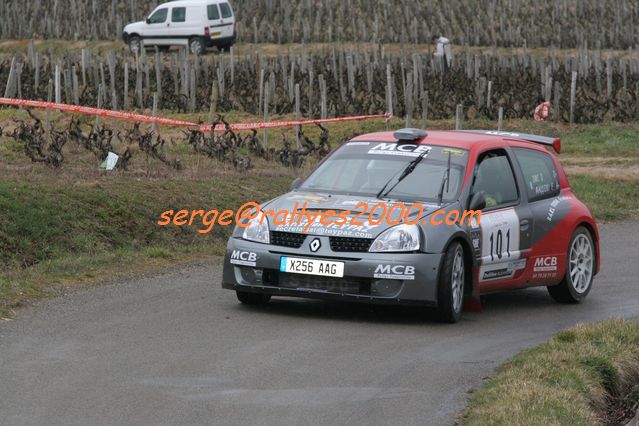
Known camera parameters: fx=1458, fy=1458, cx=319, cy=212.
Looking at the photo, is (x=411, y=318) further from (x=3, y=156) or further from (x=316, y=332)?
(x=3, y=156)

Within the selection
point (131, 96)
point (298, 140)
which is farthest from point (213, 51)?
point (298, 140)

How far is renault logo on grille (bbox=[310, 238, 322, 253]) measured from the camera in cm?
1164

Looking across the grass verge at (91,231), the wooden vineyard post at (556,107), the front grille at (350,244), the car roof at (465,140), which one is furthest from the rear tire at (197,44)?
the front grille at (350,244)

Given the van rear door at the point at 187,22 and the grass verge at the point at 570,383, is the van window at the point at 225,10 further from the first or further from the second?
the grass verge at the point at 570,383

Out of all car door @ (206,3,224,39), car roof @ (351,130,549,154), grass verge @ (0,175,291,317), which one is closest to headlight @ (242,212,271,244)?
car roof @ (351,130,549,154)

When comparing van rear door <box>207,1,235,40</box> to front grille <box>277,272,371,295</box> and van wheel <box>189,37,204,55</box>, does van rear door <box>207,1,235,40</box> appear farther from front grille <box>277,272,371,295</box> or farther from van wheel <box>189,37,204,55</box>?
front grille <box>277,272,371,295</box>

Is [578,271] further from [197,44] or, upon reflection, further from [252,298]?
[197,44]

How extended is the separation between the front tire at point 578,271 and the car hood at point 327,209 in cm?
202

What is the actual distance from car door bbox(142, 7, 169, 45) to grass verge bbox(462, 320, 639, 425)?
42.0m

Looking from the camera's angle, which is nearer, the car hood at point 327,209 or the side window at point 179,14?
the car hood at point 327,209

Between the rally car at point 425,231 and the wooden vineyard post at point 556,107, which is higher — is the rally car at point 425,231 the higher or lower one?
the higher one

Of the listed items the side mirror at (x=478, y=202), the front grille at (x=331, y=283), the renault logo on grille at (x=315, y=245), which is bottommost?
the front grille at (x=331, y=283)

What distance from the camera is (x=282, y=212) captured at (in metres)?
12.1

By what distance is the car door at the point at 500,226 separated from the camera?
12453 millimetres
